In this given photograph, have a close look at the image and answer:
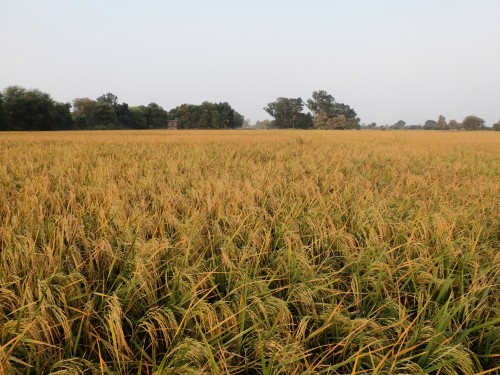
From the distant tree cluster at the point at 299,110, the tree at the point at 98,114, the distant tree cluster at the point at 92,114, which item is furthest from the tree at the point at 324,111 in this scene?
the tree at the point at 98,114

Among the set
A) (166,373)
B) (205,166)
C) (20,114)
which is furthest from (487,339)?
(20,114)

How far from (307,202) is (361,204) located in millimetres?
578

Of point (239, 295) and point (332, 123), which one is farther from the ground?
point (332, 123)

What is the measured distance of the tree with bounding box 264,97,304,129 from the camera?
289ft

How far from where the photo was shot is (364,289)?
72.1 inches

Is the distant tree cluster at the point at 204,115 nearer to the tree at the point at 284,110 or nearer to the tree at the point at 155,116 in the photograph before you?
the tree at the point at 155,116

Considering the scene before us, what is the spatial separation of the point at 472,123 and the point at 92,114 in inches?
3825

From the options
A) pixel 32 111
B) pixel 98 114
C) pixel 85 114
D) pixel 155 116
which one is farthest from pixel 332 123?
pixel 32 111

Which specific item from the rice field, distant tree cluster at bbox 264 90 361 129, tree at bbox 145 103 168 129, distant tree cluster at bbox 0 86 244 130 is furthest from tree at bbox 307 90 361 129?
the rice field

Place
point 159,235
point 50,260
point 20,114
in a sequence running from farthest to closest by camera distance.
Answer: point 20,114 → point 159,235 → point 50,260

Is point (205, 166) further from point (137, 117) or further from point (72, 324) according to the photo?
point (137, 117)

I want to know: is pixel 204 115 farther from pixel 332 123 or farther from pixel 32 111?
pixel 32 111

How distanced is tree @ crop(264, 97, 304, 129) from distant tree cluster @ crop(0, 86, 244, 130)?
1528cm

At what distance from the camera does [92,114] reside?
196 ft
